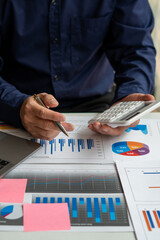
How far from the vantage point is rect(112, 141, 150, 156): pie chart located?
664 mm

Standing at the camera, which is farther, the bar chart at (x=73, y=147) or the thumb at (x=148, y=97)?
the thumb at (x=148, y=97)

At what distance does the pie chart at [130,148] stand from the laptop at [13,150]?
203mm

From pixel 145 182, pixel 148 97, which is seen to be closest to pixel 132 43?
pixel 148 97

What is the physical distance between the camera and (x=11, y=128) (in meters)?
0.78

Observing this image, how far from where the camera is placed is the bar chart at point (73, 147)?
66cm

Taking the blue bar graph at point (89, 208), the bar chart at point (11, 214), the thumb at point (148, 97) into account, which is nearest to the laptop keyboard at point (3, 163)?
the bar chart at point (11, 214)

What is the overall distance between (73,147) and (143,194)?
23cm

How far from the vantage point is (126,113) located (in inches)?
26.3

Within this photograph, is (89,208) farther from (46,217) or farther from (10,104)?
(10,104)

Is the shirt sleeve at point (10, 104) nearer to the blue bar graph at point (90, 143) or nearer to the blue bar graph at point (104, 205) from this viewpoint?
the blue bar graph at point (90, 143)

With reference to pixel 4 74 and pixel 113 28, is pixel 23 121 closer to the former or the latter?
pixel 4 74

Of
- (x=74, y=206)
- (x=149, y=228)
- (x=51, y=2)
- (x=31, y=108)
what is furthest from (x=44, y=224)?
(x=51, y=2)

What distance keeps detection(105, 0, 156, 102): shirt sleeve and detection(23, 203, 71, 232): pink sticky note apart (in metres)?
0.57

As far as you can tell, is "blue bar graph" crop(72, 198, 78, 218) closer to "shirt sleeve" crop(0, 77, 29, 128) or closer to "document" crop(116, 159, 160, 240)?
"document" crop(116, 159, 160, 240)
